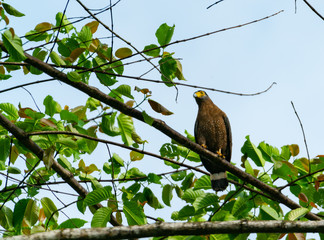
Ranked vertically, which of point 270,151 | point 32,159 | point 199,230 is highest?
point 32,159

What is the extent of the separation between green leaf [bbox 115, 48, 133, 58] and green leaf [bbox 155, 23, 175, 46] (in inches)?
9.4

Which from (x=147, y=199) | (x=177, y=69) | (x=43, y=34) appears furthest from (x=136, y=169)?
(x=43, y=34)

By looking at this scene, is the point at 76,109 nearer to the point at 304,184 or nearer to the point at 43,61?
the point at 43,61

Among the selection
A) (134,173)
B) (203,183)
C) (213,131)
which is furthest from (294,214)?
(213,131)

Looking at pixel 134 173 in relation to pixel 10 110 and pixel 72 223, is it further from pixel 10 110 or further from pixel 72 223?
pixel 10 110

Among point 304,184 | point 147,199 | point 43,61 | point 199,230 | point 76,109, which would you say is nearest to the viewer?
point 199,230

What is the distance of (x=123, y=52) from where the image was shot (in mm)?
2941

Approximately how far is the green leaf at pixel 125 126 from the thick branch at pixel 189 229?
956 millimetres

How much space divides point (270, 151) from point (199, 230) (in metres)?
1.22

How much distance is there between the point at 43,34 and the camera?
320 centimetres

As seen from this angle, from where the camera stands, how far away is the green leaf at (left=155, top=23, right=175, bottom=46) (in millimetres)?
2750

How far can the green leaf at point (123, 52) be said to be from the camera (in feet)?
9.61

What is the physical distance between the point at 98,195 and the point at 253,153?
111 centimetres

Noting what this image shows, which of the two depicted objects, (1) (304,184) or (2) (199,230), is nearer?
(2) (199,230)
